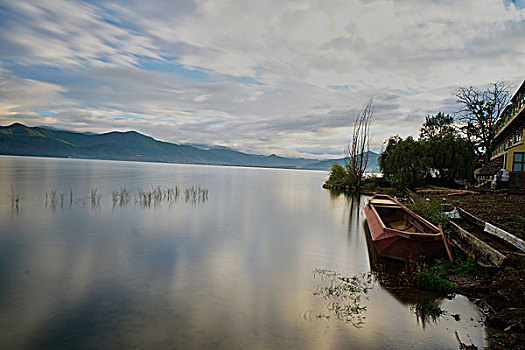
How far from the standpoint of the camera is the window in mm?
22562

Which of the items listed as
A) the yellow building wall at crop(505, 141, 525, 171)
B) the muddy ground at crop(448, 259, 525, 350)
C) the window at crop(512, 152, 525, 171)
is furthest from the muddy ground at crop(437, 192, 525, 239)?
the yellow building wall at crop(505, 141, 525, 171)

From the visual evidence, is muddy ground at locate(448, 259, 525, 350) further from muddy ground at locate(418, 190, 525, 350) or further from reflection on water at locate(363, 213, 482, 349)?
reflection on water at locate(363, 213, 482, 349)

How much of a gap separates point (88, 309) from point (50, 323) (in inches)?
23.1

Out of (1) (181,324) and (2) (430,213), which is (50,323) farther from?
(2) (430,213)

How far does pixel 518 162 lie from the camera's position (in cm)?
2283

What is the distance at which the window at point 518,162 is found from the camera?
22.6 m

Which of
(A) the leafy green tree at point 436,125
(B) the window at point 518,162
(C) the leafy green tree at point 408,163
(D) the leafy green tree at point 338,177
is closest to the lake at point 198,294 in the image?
(C) the leafy green tree at point 408,163

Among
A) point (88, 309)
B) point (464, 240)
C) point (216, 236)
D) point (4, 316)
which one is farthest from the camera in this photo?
point (216, 236)

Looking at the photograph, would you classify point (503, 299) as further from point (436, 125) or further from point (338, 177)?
point (436, 125)

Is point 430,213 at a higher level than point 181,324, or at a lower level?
higher

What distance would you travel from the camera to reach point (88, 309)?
5277mm

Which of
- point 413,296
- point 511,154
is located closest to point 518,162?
point 511,154

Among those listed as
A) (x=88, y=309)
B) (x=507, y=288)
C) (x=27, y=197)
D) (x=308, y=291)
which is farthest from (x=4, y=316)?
(x=27, y=197)

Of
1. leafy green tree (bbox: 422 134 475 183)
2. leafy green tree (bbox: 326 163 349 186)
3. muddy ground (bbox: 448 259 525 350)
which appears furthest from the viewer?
leafy green tree (bbox: 326 163 349 186)
